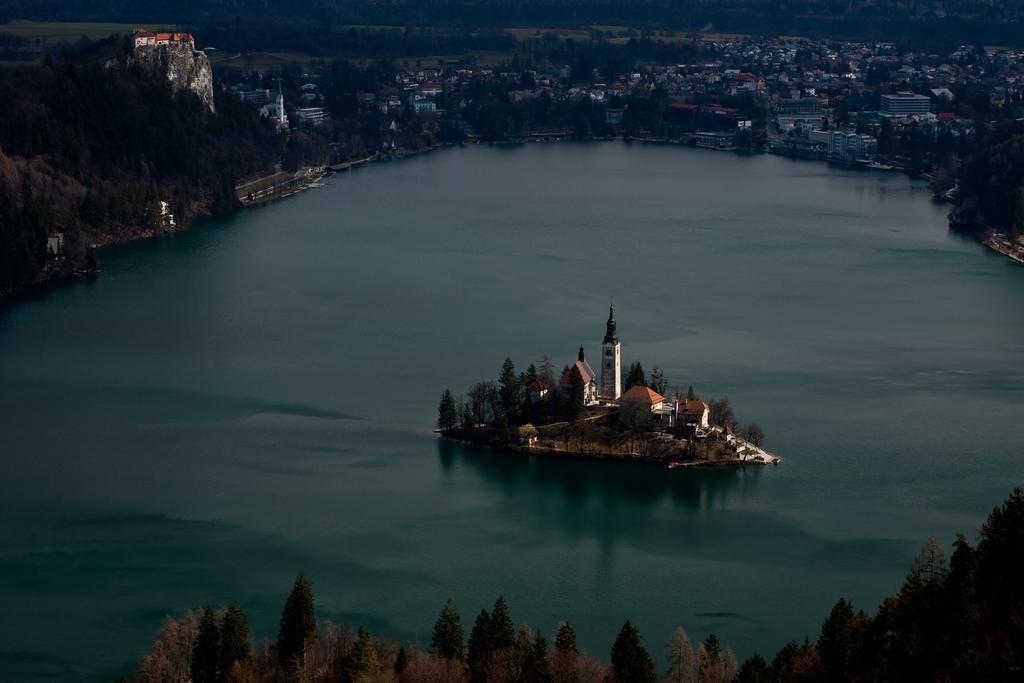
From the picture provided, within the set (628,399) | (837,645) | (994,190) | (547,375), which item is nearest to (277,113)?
(994,190)

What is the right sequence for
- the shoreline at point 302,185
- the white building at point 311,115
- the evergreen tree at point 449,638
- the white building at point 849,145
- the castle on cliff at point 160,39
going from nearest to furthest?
the evergreen tree at point 449,638
the shoreline at point 302,185
the castle on cliff at point 160,39
the white building at point 849,145
the white building at point 311,115

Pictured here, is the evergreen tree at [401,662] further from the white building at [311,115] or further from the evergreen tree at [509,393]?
the white building at [311,115]

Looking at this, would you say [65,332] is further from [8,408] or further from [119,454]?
[119,454]

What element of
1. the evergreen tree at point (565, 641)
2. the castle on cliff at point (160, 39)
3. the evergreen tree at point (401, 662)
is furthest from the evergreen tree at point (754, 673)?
the castle on cliff at point (160, 39)

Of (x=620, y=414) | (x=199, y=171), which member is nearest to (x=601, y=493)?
(x=620, y=414)

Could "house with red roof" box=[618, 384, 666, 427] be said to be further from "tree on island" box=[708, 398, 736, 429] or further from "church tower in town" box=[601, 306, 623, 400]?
"church tower in town" box=[601, 306, 623, 400]
